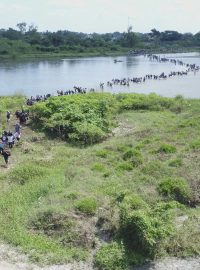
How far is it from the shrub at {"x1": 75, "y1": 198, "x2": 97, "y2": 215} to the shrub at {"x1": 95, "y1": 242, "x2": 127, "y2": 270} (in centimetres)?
255

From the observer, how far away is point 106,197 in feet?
62.0

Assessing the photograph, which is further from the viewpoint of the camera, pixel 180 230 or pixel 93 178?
pixel 93 178

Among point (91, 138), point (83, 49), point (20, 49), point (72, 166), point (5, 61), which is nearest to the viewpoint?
point (72, 166)

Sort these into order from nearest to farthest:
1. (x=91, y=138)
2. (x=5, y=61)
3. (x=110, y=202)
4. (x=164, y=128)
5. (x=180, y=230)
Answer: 1. (x=180, y=230)
2. (x=110, y=202)
3. (x=91, y=138)
4. (x=164, y=128)
5. (x=5, y=61)

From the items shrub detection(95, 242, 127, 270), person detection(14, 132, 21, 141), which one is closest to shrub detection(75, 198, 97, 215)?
shrub detection(95, 242, 127, 270)

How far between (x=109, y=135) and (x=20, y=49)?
342 feet

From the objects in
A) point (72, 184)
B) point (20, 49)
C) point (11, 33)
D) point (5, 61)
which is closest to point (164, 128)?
point (72, 184)

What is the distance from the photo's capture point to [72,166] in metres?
23.5

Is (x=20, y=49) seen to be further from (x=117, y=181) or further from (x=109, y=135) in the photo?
(x=117, y=181)

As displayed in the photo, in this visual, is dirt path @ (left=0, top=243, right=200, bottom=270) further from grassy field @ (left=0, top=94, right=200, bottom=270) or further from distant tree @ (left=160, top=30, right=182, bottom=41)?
distant tree @ (left=160, top=30, right=182, bottom=41)

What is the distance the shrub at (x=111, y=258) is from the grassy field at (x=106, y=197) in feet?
0.11

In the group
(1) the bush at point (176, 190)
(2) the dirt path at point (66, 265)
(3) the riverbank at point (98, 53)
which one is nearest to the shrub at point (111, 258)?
(2) the dirt path at point (66, 265)

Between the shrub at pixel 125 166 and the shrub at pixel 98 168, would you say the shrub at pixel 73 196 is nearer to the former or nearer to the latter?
the shrub at pixel 98 168

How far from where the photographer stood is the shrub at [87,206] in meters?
17.6
